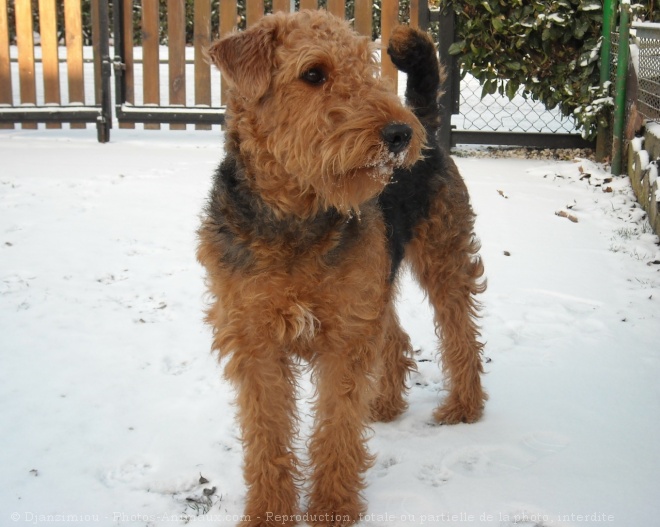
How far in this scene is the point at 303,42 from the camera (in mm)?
2246

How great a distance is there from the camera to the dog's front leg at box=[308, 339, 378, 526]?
96.4 inches

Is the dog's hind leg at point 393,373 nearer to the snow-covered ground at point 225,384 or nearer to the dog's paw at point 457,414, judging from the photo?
the snow-covered ground at point 225,384

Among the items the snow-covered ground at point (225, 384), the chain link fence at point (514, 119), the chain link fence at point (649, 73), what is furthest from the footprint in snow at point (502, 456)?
the chain link fence at point (514, 119)

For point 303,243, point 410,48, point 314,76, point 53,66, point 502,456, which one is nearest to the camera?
point 314,76

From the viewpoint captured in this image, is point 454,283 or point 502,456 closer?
point 502,456

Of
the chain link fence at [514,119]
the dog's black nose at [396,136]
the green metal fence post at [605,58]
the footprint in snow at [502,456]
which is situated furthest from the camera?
the chain link fence at [514,119]

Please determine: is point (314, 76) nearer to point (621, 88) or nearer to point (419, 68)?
point (419, 68)

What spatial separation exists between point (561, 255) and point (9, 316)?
3.78m

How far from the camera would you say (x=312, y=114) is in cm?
216

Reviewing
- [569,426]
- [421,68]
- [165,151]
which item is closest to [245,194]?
[421,68]

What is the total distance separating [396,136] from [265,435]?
1195mm

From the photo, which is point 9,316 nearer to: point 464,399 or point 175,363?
point 175,363

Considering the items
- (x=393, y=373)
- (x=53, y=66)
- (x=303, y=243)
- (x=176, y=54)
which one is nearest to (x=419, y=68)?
(x=303, y=243)

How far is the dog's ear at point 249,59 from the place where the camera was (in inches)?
87.8
